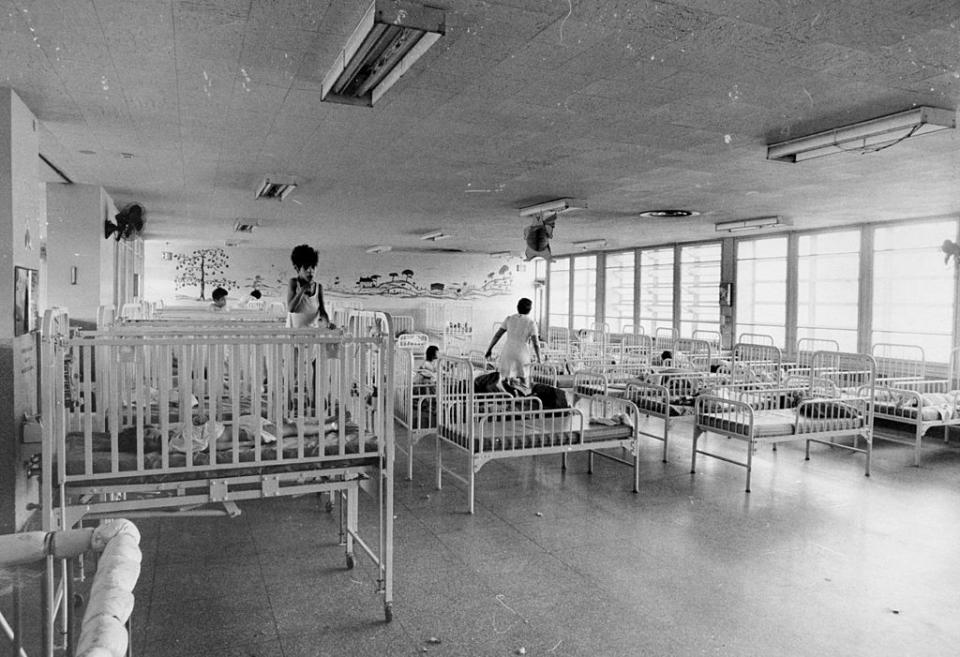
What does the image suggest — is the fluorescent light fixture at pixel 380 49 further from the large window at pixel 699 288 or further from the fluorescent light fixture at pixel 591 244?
the large window at pixel 699 288

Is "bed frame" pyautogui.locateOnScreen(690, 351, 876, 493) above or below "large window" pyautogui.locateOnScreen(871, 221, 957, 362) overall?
below

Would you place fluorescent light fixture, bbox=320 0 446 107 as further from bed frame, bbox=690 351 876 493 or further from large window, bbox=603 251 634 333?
large window, bbox=603 251 634 333

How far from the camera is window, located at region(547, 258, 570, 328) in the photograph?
1777cm

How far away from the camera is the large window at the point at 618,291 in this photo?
15.2 metres

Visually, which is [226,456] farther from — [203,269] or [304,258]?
[203,269]

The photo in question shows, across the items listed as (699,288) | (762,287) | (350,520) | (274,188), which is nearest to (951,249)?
(762,287)

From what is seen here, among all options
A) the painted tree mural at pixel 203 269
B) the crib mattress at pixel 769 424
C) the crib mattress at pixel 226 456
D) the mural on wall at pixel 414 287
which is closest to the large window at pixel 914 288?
the crib mattress at pixel 769 424

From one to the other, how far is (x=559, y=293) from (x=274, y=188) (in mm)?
11685

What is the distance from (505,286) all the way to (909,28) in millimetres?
16230

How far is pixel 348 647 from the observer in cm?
314

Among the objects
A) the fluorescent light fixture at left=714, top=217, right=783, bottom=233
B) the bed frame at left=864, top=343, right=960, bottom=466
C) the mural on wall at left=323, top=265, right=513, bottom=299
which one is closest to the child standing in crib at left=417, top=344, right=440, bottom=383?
the bed frame at left=864, top=343, right=960, bottom=466

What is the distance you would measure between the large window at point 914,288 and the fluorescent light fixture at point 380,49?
333 inches

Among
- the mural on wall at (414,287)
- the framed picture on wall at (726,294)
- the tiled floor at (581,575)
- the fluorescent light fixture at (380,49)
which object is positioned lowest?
the tiled floor at (581,575)

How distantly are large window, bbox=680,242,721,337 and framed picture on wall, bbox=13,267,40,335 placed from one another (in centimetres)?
1088
